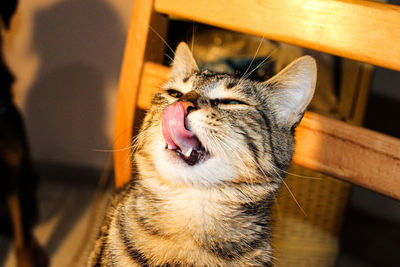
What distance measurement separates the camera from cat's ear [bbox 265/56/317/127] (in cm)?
51

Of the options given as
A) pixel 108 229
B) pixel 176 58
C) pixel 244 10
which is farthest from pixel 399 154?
pixel 108 229

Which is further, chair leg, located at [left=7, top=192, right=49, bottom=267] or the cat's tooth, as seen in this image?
chair leg, located at [left=7, top=192, right=49, bottom=267]

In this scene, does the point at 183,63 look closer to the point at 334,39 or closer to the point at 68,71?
the point at 334,39

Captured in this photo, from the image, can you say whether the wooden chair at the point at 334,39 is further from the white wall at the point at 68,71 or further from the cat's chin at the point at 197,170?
the white wall at the point at 68,71

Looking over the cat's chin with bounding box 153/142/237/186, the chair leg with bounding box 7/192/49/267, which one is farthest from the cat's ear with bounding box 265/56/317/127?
the chair leg with bounding box 7/192/49/267

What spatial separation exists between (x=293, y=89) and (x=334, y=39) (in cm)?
10

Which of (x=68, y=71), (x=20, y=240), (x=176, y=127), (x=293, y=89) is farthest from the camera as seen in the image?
(x=68, y=71)

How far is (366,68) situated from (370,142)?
1.97 ft

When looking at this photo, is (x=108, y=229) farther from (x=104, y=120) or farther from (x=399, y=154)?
(x=104, y=120)

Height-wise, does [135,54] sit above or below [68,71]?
above

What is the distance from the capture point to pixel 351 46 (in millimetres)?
465

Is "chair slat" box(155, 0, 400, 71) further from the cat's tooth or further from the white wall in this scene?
the white wall

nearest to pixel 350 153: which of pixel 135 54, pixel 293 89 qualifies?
pixel 293 89

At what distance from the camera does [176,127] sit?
0.45m
